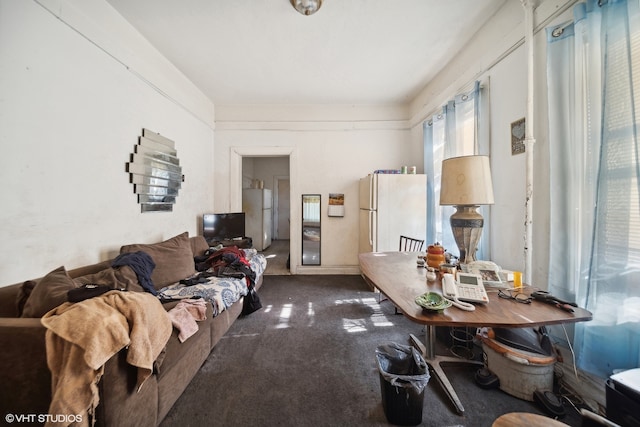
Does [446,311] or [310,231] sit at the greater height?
[310,231]

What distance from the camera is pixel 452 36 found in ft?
7.95

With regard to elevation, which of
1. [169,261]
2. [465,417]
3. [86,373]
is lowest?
[465,417]

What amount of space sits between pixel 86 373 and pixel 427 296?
1.57m

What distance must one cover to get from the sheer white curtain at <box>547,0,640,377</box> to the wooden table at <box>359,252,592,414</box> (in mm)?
381

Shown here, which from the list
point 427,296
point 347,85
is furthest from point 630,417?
point 347,85

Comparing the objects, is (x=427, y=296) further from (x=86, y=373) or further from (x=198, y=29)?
(x=198, y=29)

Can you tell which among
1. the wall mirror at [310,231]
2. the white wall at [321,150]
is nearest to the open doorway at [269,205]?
the wall mirror at [310,231]

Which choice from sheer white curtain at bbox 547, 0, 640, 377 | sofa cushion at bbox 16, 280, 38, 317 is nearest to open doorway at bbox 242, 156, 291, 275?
sofa cushion at bbox 16, 280, 38, 317

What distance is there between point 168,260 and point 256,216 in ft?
12.2

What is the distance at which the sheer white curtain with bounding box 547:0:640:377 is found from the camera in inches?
47.7

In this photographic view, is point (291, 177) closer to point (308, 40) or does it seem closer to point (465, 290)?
point (308, 40)

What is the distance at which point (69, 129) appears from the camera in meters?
1.70

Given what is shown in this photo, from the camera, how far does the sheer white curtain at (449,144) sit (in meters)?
2.28

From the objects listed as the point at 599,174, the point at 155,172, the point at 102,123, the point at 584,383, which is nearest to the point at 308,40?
the point at 102,123
